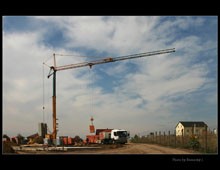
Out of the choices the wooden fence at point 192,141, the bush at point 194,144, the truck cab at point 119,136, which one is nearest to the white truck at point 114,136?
the truck cab at point 119,136

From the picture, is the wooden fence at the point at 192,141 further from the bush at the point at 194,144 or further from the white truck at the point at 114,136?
the white truck at the point at 114,136

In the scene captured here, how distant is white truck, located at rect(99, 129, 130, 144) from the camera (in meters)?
44.3

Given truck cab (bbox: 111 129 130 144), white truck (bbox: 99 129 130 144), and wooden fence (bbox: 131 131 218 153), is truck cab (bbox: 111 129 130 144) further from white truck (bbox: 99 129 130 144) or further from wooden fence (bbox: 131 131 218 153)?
wooden fence (bbox: 131 131 218 153)

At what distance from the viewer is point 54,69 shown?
6906 cm

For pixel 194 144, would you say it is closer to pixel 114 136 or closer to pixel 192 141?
pixel 192 141

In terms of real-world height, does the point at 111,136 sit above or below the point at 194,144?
below

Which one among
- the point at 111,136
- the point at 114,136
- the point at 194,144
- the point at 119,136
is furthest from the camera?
the point at 111,136

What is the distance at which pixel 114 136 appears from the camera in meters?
45.3

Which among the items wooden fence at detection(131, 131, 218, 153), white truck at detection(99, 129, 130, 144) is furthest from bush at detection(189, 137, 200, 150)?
white truck at detection(99, 129, 130, 144)

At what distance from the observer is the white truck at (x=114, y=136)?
1746 inches

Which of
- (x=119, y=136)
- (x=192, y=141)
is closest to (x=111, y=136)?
(x=119, y=136)

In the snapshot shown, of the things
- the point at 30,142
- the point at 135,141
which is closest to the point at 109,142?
the point at 135,141
